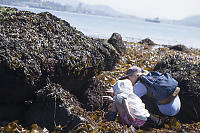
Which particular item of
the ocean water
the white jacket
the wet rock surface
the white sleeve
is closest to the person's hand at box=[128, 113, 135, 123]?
the white jacket

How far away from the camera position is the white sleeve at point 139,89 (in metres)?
3.87

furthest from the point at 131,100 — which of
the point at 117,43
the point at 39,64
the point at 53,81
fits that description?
Answer: the point at 117,43

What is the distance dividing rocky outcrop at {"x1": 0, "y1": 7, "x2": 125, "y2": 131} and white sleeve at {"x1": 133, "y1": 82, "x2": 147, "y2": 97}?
0.76 m

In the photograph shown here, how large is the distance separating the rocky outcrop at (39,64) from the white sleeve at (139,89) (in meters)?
0.76

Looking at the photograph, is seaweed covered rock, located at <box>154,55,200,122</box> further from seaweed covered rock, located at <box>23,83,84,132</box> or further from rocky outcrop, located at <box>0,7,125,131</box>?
seaweed covered rock, located at <box>23,83,84,132</box>

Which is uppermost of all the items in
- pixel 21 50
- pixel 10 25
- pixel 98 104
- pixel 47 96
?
pixel 10 25

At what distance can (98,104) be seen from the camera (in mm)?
3924

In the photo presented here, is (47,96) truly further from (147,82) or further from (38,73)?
(147,82)

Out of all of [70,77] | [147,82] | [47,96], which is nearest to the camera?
[47,96]

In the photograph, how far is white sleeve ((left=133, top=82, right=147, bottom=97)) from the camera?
12.7 feet

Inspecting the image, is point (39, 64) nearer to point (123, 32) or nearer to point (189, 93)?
point (189, 93)

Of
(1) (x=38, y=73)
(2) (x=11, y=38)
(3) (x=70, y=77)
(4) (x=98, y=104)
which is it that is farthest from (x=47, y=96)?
(4) (x=98, y=104)

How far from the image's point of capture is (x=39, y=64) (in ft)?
10.3

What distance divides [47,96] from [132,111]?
1264 mm
